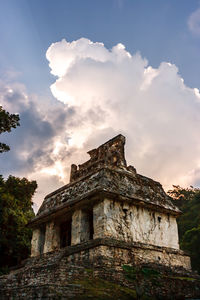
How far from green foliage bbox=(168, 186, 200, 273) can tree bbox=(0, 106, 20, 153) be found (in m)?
11.4

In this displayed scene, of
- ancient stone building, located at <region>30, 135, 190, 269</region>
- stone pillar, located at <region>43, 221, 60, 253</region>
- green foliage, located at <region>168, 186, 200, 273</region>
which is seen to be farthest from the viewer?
green foliage, located at <region>168, 186, 200, 273</region>

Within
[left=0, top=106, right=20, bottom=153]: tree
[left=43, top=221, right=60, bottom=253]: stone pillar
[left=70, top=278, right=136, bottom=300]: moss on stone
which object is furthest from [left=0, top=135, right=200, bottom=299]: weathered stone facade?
[left=0, top=106, right=20, bottom=153]: tree

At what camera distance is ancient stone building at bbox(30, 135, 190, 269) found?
1148cm

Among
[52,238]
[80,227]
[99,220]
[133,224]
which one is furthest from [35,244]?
[133,224]

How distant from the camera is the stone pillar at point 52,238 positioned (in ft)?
44.8

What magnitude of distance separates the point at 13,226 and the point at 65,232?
5.81 m

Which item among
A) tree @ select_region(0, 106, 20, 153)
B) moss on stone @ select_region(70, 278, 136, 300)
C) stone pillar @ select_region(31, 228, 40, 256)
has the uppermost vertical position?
tree @ select_region(0, 106, 20, 153)

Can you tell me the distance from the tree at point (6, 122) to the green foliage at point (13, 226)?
395 centimetres

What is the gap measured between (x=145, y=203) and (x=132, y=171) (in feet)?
6.64

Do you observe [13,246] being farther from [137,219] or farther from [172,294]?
[172,294]

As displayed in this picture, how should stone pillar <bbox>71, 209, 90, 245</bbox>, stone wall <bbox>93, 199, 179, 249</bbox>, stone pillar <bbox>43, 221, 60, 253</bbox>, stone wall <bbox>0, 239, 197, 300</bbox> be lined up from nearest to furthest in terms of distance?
stone wall <bbox>0, 239, 197, 300</bbox> < stone wall <bbox>93, 199, 179, 249</bbox> < stone pillar <bbox>71, 209, 90, 245</bbox> < stone pillar <bbox>43, 221, 60, 253</bbox>

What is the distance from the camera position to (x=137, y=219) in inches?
493

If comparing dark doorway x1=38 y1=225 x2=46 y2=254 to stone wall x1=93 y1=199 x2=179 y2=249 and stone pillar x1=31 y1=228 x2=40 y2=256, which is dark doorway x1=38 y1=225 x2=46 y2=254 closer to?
stone pillar x1=31 y1=228 x2=40 y2=256

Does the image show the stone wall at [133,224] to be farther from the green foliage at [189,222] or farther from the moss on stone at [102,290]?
the green foliage at [189,222]
